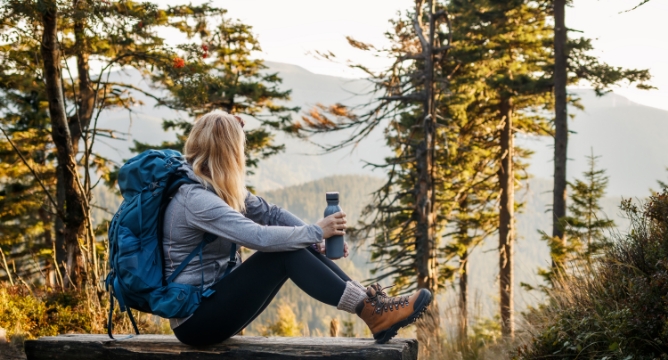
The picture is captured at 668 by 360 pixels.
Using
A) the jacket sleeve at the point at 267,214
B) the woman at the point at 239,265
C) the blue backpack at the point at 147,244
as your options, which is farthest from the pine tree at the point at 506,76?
the blue backpack at the point at 147,244

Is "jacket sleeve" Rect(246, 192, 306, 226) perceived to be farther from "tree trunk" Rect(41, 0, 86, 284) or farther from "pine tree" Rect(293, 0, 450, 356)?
"pine tree" Rect(293, 0, 450, 356)

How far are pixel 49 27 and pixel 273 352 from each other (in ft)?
16.7

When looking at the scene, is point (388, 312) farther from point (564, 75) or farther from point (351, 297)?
point (564, 75)

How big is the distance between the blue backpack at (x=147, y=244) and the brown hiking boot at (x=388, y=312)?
2.54ft

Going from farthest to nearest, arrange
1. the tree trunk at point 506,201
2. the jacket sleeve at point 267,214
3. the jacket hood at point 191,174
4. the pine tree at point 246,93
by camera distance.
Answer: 1. the pine tree at point 246,93
2. the tree trunk at point 506,201
3. the jacket sleeve at point 267,214
4. the jacket hood at point 191,174

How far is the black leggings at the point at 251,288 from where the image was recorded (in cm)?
282

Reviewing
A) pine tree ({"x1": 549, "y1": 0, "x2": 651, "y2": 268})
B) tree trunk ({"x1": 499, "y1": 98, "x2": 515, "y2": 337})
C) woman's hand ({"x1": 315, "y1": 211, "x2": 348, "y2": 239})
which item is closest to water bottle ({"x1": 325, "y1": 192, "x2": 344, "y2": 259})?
woman's hand ({"x1": 315, "y1": 211, "x2": 348, "y2": 239})

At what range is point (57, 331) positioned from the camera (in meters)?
5.48

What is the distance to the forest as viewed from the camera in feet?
13.0

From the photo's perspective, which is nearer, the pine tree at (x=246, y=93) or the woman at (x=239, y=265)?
the woman at (x=239, y=265)

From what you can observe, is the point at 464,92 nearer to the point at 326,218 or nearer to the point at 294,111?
the point at 294,111

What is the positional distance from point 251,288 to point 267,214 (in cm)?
51

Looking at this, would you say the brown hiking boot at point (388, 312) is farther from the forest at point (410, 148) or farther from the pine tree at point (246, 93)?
the pine tree at point (246, 93)

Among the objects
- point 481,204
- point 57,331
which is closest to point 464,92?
point 481,204
